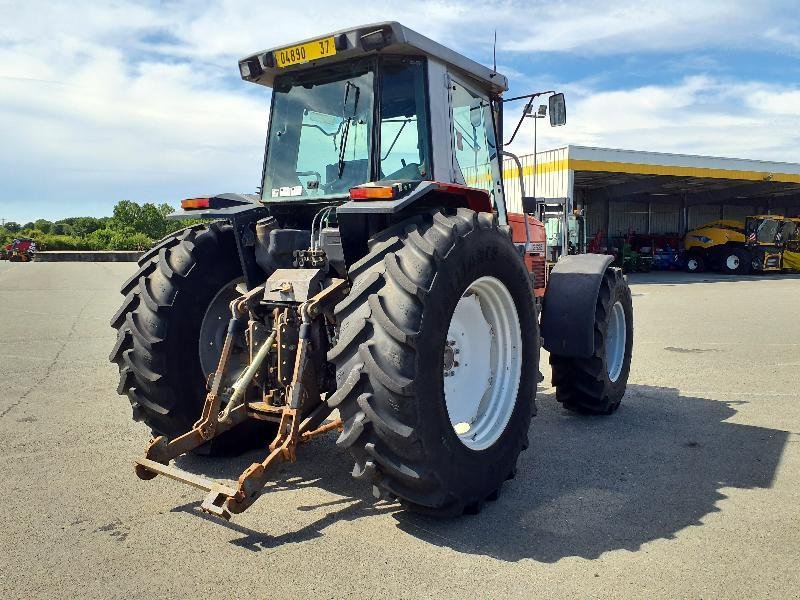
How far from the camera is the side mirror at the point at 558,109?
5.37 meters

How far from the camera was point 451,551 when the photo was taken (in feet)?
10.6

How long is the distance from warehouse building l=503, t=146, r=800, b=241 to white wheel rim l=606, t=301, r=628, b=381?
42.5ft

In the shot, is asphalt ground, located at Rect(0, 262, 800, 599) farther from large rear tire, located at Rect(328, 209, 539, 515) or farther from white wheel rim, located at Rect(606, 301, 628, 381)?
white wheel rim, located at Rect(606, 301, 628, 381)

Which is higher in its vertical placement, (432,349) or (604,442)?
(432,349)

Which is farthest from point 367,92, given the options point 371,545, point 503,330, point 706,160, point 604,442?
point 706,160

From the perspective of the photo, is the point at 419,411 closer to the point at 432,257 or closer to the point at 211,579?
the point at 432,257

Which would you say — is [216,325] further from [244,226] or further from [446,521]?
[446,521]

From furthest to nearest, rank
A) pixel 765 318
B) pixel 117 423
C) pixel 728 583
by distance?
pixel 765 318 < pixel 117 423 < pixel 728 583

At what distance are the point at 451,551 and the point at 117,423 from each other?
11.6ft

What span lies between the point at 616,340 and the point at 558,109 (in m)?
2.21

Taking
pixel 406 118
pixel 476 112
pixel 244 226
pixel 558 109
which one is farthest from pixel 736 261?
pixel 244 226

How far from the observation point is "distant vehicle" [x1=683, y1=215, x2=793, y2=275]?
2730 centimetres

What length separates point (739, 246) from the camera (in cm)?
2788

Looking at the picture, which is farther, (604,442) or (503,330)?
(604,442)
